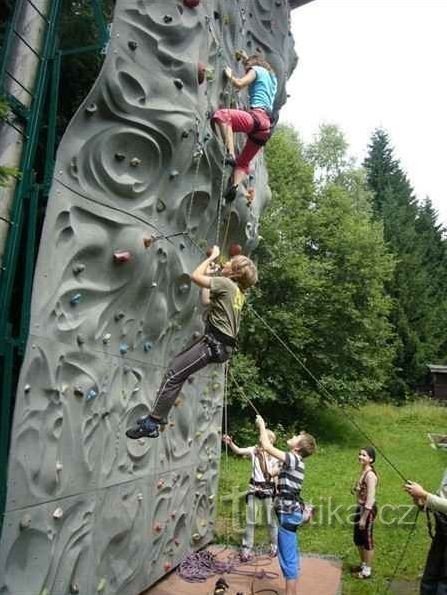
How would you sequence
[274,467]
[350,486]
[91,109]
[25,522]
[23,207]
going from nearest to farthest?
[25,522] → [23,207] → [91,109] → [274,467] → [350,486]

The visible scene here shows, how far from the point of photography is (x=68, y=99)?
6.21 metres

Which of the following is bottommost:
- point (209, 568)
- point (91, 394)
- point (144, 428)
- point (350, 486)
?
point (209, 568)

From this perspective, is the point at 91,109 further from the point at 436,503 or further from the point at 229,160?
the point at 436,503

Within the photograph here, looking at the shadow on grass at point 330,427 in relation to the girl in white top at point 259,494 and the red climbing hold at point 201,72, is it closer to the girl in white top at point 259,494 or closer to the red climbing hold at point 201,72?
the girl in white top at point 259,494

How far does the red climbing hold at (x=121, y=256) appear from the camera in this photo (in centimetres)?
517

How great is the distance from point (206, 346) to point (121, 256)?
1182mm

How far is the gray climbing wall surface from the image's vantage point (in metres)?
4.45

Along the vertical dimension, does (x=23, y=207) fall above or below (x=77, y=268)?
above

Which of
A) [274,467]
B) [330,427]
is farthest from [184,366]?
[330,427]

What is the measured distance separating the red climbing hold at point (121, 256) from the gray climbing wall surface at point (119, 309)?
11 millimetres

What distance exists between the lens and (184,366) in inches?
175

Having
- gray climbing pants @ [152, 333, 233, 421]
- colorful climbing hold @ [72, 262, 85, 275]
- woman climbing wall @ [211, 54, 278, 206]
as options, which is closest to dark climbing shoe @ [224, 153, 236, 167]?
woman climbing wall @ [211, 54, 278, 206]

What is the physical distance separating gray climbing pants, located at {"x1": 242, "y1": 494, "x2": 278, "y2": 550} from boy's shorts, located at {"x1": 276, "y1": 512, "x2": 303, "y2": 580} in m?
1.87

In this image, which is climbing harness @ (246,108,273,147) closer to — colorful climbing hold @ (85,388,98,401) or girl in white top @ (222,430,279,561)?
colorful climbing hold @ (85,388,98,401)
